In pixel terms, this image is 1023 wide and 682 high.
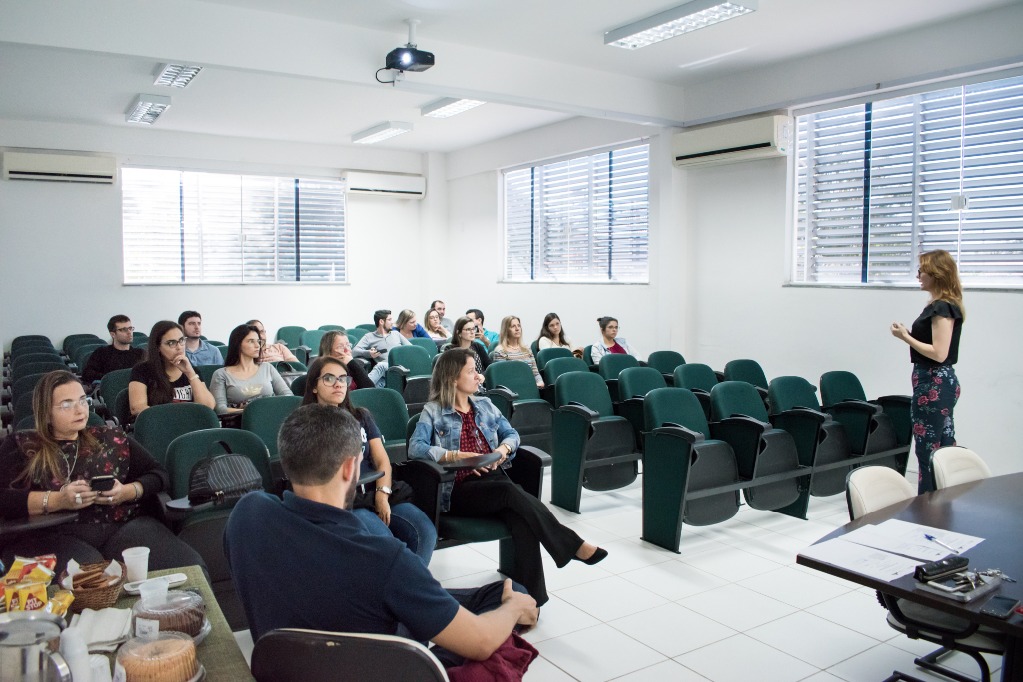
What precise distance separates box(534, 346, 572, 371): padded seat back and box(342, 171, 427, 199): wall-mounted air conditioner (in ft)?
17.4

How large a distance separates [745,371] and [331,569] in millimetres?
5298

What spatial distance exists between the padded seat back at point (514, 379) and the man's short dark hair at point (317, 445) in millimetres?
3999

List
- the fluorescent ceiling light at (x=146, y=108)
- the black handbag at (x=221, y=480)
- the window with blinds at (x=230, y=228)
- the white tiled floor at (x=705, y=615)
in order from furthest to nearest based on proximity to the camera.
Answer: the window with blinds at (x=230, y=228) < the fluorescent ceiling light at (x=146, y=108) < the white tiled floor at (x=705, y=615) < the black handbag at (x=221, y=480)

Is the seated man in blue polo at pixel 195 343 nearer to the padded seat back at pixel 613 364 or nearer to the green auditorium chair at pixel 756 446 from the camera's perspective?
the padded seat back at pixel 613 364

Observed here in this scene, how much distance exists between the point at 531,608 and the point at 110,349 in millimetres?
5486

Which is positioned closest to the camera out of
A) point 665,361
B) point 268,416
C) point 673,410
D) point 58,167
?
point 268,416

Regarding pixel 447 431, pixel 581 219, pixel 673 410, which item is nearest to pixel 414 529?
pixel 447 431

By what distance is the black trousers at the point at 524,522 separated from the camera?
10.8 feet

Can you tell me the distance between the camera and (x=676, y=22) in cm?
565

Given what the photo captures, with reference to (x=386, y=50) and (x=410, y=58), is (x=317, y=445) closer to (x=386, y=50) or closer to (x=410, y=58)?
(x=410, y=58)

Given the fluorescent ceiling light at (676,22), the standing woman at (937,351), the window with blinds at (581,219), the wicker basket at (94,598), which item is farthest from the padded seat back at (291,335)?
the wicker basket at (94,598)

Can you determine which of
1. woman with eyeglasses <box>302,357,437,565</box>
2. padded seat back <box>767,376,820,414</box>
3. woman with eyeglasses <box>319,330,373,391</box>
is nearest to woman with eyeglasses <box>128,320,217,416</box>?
woman with eyeglasses <box>319,330,373,391</box>

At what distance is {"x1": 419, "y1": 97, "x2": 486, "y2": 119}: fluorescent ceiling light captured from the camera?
Answer: 314 inches

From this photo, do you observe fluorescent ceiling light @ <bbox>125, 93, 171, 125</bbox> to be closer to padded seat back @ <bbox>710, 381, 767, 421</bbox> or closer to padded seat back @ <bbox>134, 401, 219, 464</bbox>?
padded seat back @ <bbox>134, 401, 219, 464</bbox>
